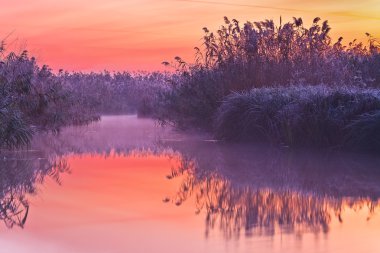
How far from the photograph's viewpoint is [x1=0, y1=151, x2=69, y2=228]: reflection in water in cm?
661

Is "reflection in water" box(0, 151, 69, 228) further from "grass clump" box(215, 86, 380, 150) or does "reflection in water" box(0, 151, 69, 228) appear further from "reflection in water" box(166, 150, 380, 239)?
"grass clump" box(215, 86, 380, 150)

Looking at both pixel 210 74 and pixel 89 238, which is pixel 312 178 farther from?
pixel 210 74

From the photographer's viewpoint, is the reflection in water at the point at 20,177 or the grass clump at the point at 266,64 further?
the grass clump at the point at 266,64

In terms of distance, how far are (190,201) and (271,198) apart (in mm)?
836

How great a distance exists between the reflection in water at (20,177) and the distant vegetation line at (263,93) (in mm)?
401

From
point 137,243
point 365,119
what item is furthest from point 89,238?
point 365,119

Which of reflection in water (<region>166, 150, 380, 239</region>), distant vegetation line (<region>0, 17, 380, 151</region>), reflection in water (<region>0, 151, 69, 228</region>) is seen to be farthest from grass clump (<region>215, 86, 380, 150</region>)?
reflection in water (<region>0, 151, 69, 228</region>)

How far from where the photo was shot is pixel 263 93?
14547 mm

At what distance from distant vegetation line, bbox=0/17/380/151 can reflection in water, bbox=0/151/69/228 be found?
0.40 metres

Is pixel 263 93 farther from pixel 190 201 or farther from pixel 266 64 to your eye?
pixel 190 201

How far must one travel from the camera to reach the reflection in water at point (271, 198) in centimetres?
597

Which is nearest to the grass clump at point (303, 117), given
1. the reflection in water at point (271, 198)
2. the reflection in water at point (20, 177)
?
the reflection in water at point (271, 198)

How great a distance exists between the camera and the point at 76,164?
10977 millimetres

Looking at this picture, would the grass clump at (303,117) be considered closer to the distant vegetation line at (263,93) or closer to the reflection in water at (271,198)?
the distant vegetation line at (263,93)
